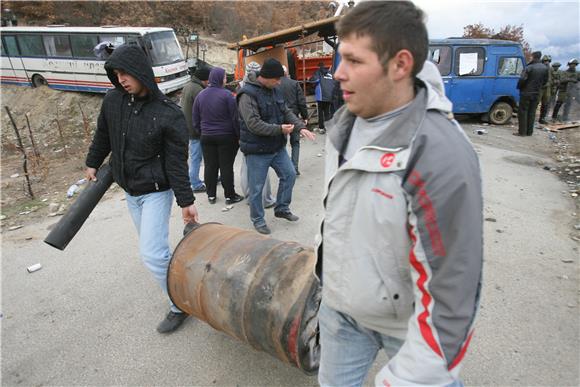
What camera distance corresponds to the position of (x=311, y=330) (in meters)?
2.09

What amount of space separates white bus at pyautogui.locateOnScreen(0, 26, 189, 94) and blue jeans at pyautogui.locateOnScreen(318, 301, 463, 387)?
12419 mm

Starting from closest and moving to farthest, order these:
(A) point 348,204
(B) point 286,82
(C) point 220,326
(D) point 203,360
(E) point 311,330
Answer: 1. (A) point 348,204
2. (E) point 311,330
3. (C) point 220,326
4. (D) point 203,360
5. (B) point 286,82

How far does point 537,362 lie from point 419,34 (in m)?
2.41

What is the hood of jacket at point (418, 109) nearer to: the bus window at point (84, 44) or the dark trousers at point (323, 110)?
the dark trousers at point (323, 110)

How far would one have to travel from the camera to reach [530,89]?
27.7 ft

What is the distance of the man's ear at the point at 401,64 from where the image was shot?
100 centimetres

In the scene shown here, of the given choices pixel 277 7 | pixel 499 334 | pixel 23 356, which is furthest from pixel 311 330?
pixel 277 7

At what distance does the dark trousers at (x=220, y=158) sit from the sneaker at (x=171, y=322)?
2.35m

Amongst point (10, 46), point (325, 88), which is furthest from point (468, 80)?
point (10, 46)

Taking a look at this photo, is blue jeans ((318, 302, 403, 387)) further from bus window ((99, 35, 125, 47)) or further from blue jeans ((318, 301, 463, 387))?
bus window ((99, 35, 125, 47))

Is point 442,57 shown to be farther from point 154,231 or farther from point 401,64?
point 401,64

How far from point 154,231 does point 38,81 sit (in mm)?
15676

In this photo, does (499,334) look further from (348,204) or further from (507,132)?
(507,132)

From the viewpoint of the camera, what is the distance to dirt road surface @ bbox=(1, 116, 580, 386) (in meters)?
2.42
